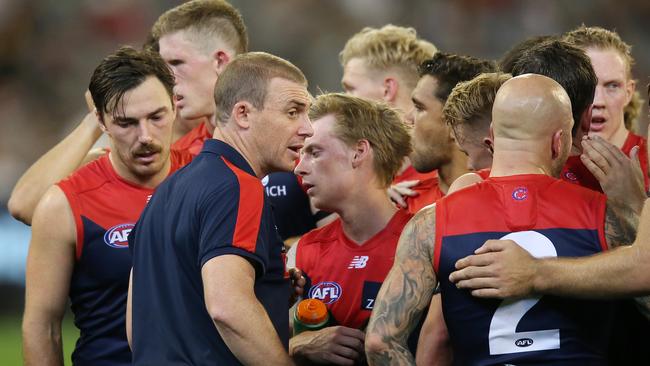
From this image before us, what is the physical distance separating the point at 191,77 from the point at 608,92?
272 centimetres

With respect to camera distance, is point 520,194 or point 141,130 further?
point 141,130

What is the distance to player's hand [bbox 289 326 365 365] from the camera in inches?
187

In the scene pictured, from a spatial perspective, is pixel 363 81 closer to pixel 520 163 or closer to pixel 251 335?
pixel 520 163

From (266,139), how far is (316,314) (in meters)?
0.88

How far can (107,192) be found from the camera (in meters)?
5.38

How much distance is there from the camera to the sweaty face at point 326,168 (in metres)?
5.27

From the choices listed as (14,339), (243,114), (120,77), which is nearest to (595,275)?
(243,114)

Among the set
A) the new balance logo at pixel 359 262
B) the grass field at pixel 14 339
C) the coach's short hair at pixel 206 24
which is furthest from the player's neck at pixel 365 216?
the grass field at pixel 14 339

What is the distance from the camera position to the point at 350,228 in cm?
529

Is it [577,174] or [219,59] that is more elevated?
[219,59]

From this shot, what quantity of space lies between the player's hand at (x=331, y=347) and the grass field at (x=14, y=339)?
661 centimetres

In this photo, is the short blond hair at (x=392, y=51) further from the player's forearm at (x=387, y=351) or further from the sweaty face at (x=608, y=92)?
the player's forearm at (x=387, y=351)

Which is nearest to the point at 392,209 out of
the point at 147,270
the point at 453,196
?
the point at 453,196

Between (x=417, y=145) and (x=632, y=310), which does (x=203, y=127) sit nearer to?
(x=417, y=145)
